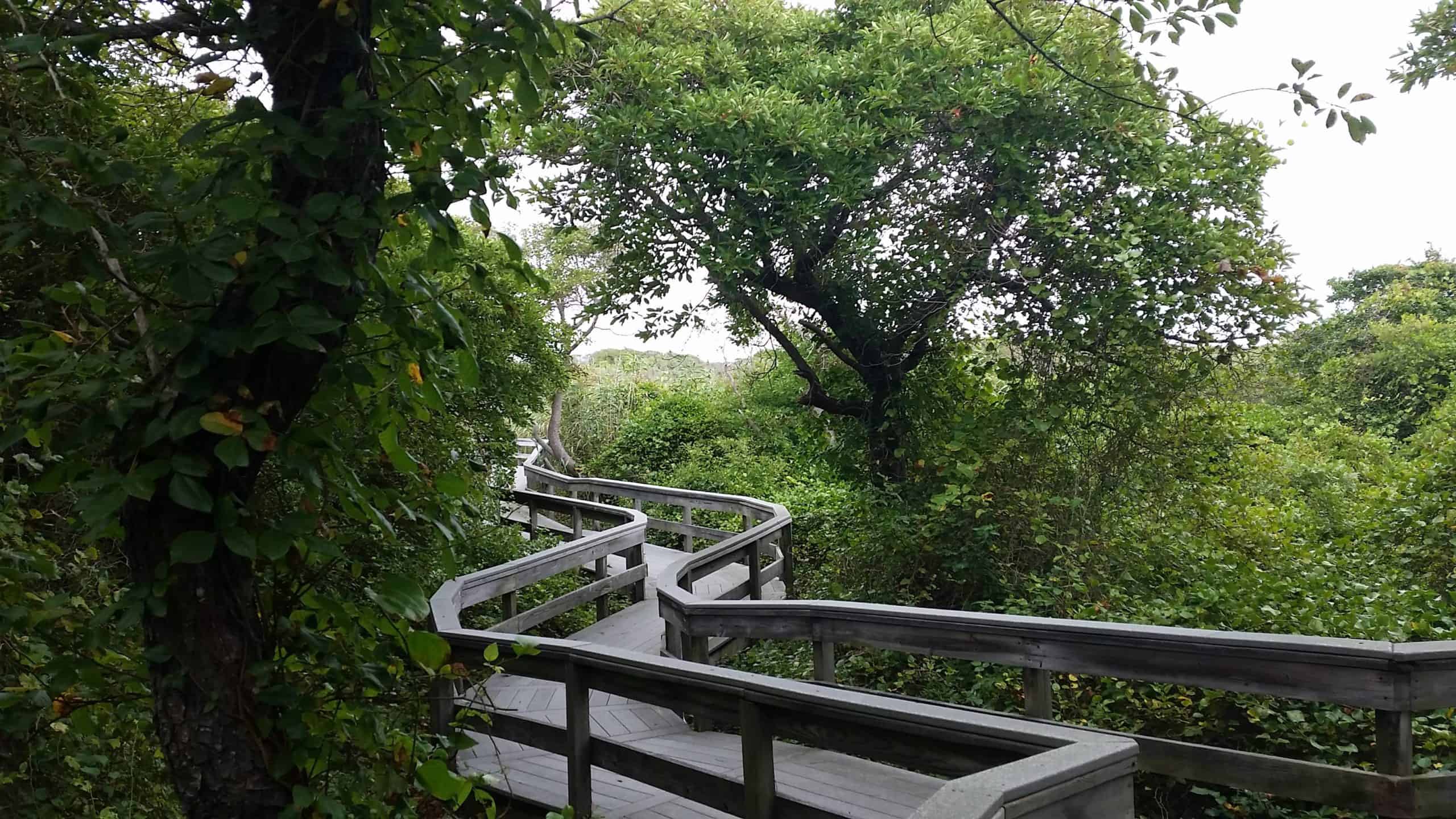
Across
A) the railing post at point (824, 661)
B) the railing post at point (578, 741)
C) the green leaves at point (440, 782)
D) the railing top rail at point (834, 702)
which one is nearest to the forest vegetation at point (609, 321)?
A: the green leaves at point (440, 782)

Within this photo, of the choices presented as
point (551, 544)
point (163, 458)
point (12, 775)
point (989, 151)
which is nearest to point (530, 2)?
point (163, 458)

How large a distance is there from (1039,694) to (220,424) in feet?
11.5

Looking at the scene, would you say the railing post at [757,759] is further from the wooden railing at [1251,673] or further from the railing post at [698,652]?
the railing post at [698,652]

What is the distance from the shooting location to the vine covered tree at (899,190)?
7695 millimetres

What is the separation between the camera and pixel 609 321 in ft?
36.0

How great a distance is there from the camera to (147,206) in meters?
4.62

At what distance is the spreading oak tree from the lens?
1.87m

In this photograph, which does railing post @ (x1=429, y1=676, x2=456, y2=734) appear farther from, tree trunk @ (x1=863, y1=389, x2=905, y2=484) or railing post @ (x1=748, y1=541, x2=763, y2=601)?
tree trunk @ (x1=863, y1=389, x2=905, y2=484)

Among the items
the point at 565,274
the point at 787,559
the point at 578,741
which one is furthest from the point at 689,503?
the point at 565,274

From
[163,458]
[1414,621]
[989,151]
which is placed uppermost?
[989,151]

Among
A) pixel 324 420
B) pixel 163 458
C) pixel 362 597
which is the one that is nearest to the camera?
pixel 163 458

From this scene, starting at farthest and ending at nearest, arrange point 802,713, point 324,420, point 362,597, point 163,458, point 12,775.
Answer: point 802,713 < point 12,775 < point 362,597 < point 324,420 < point 163,458

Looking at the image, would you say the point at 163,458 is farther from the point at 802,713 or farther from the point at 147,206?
the point at 147,206

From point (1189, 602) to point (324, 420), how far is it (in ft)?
19.4
